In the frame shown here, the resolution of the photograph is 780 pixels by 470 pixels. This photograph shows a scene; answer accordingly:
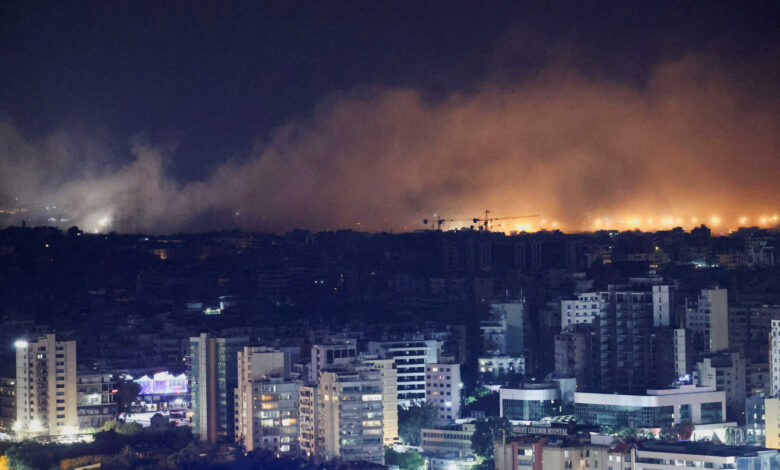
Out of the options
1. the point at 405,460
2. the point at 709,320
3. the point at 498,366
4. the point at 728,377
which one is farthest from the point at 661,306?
the point at 405,460

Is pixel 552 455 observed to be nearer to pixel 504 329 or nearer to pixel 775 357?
pixel 775 357

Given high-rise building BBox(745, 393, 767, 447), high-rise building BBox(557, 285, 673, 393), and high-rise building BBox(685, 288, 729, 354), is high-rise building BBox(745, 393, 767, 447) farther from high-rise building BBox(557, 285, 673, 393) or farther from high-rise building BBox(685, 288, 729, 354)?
high-rise building BBox(685, 288, 729, 354)

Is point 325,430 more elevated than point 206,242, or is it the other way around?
point 206,242

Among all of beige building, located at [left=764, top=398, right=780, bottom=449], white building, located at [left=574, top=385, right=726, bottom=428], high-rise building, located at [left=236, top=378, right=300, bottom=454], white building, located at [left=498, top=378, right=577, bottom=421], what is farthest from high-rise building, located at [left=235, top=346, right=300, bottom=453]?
beige building, located at [left=764, top=398, right=780, bottom=449]

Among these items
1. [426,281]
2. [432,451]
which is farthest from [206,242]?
[432,451]

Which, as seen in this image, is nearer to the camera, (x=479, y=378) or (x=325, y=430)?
(x=325, y=430)

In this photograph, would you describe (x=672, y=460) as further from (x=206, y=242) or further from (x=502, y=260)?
(x=206, y=242)
